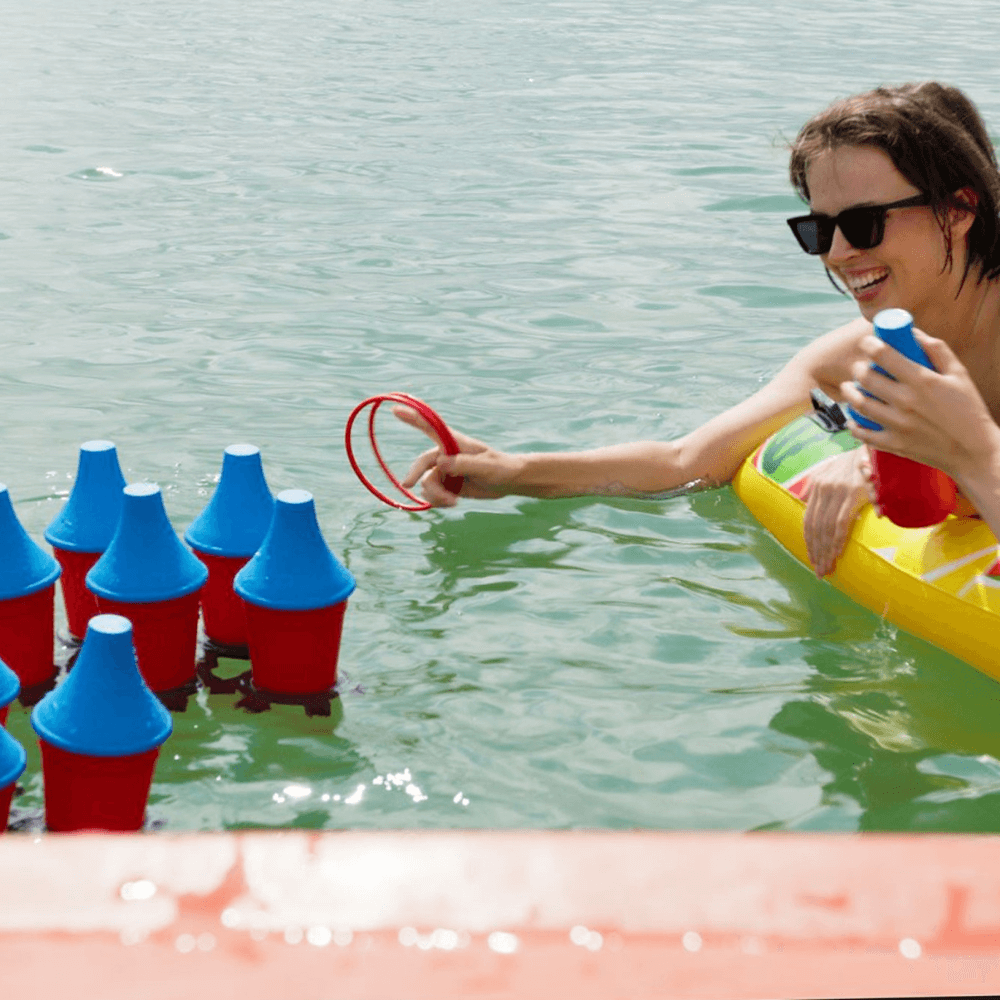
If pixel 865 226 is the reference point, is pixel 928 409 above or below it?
below

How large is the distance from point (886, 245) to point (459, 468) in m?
1.23

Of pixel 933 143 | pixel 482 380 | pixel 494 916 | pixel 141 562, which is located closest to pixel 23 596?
pixel 141 562

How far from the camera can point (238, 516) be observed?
3.24 m

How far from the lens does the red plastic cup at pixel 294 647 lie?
119 inches

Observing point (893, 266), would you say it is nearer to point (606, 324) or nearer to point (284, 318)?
point (606, 324)

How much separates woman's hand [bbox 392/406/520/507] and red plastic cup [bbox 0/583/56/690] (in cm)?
107

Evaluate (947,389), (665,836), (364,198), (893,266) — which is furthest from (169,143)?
(665,836)

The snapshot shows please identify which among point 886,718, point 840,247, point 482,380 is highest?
point 840,247

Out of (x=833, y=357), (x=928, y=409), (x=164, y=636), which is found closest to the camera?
(x=928, y=409)

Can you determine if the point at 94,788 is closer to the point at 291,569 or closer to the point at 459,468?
the point at 291,569

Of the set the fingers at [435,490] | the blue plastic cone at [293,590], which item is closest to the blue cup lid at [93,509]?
the blue plastic cone at [293,590]

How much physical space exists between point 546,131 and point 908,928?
10.1 meters

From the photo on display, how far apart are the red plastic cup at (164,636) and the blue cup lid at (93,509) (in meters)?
0.21

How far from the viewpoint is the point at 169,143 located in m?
10.3
